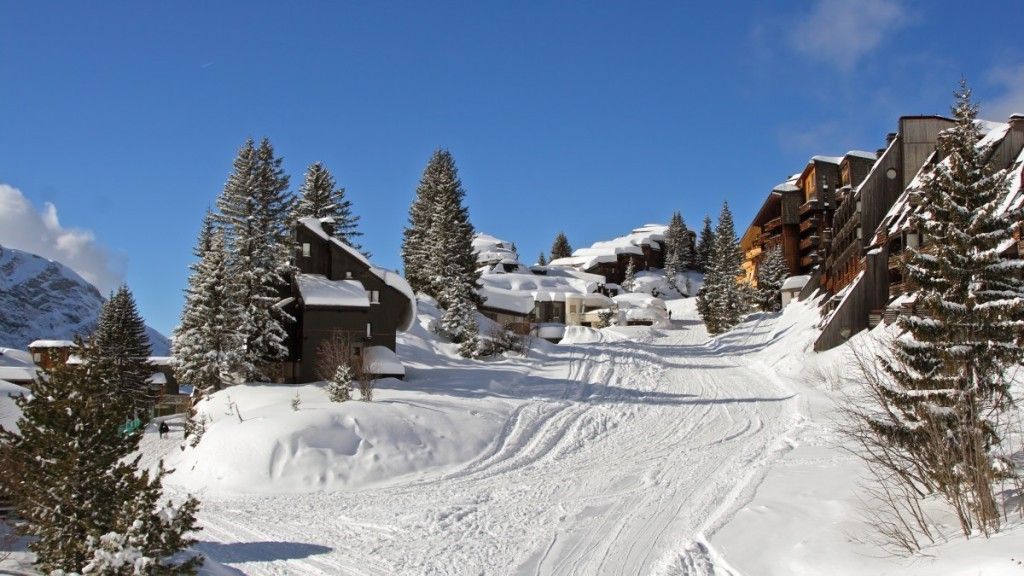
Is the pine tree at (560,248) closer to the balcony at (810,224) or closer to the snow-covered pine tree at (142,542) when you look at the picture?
the balcony at (810,224)

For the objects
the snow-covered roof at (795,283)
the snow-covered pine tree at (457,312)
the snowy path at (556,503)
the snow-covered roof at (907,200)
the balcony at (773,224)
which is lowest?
the snowy path at (556,503)

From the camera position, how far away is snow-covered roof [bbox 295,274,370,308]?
3338 cm

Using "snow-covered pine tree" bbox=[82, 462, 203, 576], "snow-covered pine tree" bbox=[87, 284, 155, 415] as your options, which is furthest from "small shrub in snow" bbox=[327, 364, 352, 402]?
"snow-covered pine tree" bbox=[87, 284, 155, 415]

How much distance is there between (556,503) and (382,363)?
18.6 metres

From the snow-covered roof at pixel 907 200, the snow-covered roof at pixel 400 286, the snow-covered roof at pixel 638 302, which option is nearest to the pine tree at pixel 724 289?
the snow-covered roof at pixel 638 302

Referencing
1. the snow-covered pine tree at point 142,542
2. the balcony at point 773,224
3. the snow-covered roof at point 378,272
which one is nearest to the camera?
the snow-covered pine tree at point 142,542

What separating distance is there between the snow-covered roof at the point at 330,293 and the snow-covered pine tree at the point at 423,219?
636 inches

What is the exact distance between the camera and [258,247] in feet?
113

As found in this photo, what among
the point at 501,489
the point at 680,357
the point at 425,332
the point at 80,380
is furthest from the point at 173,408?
the point at 80,380

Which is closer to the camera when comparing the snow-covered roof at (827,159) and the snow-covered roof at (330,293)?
the snow-covered roof at (330,293)

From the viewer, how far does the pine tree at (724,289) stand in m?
57.1

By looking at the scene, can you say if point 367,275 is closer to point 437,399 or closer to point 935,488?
point 437,399

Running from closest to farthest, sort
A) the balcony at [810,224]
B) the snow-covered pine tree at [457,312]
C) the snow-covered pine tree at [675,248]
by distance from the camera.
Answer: the snow-covered pine tree at [457,312]
the balcony at [810,224]
the snow-covered pine tree at [675,248]

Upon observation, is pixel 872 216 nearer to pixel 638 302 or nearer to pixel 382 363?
pixel 382 363
